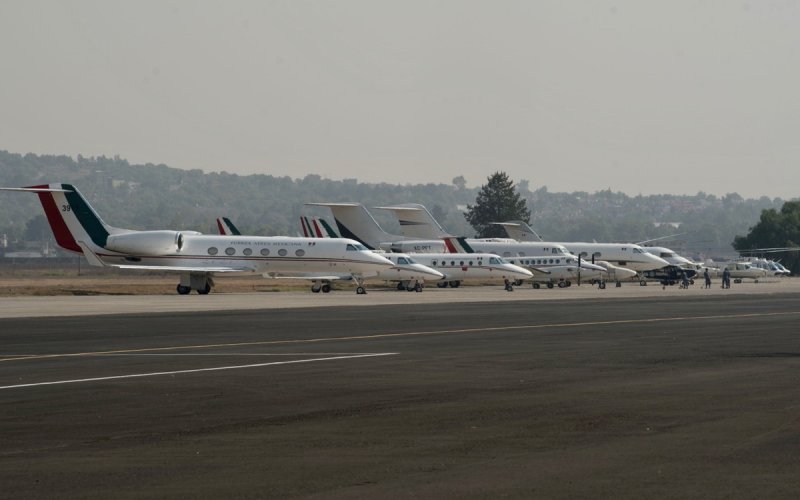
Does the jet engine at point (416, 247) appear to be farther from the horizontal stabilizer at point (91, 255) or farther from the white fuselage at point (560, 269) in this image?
the horizontal stabilizer at point (91, 255)

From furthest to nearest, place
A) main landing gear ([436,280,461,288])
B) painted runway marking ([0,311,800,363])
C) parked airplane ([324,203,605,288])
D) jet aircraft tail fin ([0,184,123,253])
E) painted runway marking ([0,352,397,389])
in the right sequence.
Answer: parked airplane ([324,203,605,288])
main landing gear ([436,280,461,288])
jet aircraft tail fin ([0,184,123,253])
painted runway marking ([0,311,800,363])
painted runway marking ([0,352,397,389])

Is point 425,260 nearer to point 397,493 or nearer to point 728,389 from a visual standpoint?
point 728,389

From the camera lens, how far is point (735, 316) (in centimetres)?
4597

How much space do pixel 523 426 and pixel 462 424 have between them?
0.74 metres

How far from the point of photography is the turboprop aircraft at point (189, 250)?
75500 mm

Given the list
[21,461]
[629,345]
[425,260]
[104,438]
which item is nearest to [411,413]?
[104,438]

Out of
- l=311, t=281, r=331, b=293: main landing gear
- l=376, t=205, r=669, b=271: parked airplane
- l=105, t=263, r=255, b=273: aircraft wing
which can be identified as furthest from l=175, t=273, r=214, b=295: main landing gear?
l=376, t=205, r=669, b=271: parked airplane

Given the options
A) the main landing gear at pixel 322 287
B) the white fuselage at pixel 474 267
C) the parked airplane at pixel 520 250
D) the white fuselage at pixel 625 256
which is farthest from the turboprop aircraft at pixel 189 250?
the white fuselage at pixel 625 256

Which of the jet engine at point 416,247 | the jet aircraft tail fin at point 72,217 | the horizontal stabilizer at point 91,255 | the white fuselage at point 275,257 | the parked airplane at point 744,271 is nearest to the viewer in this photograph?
the jet aircraft tail fin at point 72,217

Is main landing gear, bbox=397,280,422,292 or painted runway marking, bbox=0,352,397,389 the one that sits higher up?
painted runway marking, bbox=0,352,397,389

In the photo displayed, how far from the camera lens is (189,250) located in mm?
77750

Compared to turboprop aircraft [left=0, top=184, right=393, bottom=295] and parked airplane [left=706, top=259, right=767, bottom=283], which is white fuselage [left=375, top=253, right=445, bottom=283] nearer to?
turboprop aircraft [left=0, top=184, right=393, bottom=295]

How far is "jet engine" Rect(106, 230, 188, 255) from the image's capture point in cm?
7556

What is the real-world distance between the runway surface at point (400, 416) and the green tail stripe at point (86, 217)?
140 feet
